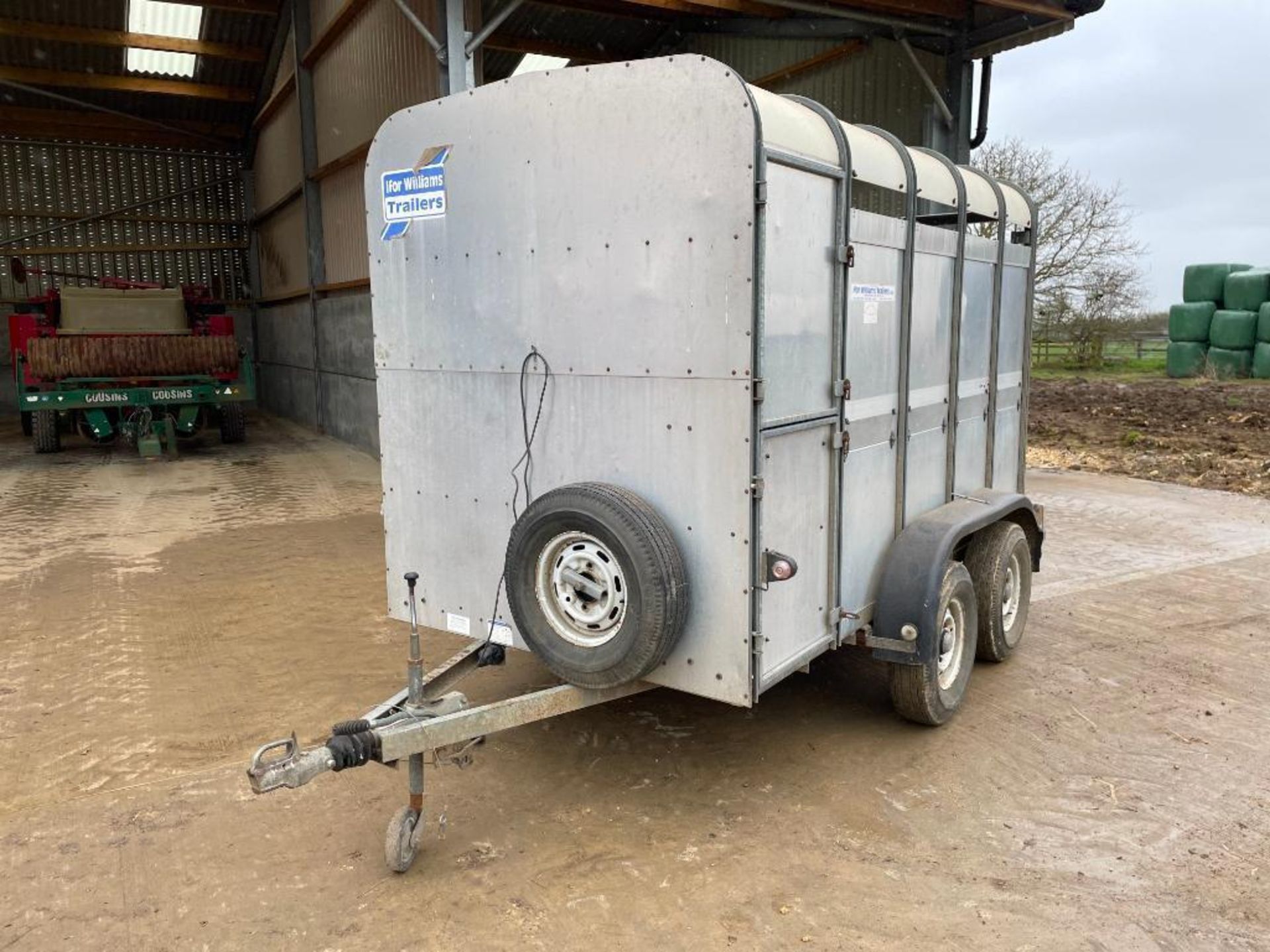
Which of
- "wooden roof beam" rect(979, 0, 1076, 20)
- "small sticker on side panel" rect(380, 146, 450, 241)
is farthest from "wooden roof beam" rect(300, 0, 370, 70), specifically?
"small sticker on side panel" rect(380, 146, 450, 241)

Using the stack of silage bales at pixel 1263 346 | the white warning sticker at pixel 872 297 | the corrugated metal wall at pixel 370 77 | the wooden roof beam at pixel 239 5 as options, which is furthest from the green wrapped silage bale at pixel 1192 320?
the white warning sticker at pixel 872 297

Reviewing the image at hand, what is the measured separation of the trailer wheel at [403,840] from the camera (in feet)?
10.9

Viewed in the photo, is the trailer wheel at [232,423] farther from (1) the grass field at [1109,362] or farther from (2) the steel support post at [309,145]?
(1) the grass field at [1109,362]

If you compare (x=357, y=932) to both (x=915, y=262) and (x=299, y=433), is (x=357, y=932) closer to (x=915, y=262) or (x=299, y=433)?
(x=915, y=262)

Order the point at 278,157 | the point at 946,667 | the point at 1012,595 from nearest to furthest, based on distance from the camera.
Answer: the point at 946,667, the point at 1012,595, the point at 278,157

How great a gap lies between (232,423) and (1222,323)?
21474 millimetres

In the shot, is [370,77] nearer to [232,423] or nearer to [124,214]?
[232,423]

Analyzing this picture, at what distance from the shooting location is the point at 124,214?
22.1 meters

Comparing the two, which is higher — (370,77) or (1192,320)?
(370,77)

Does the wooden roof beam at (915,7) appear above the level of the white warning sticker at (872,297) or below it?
above

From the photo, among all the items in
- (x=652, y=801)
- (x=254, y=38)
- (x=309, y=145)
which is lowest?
(x=652, y=801)

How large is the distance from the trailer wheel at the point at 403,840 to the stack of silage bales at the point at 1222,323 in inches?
936

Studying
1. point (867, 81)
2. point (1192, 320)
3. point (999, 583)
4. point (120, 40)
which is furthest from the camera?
point (1192, 320)

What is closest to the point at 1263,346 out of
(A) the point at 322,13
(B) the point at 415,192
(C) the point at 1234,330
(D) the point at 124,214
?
(C) the point at 1234,330
